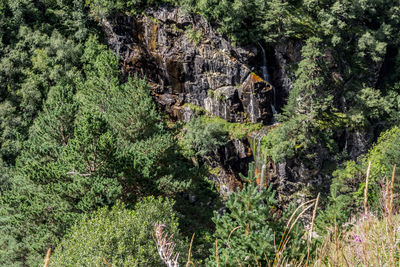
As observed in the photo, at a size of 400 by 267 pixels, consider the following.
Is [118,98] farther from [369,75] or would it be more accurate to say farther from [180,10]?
[369,75]

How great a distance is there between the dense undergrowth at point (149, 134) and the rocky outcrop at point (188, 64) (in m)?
1.24

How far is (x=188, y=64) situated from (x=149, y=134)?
12.3 m

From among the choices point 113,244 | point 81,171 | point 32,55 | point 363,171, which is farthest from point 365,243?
point 32,55

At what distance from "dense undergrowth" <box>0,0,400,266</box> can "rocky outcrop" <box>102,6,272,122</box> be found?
1.24m

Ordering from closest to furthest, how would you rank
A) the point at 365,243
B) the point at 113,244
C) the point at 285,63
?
the point at 365,243, the point at 113,244, the point at 285,63

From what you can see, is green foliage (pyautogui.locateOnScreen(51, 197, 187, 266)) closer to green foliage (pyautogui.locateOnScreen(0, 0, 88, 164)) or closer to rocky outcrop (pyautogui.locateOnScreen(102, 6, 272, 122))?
rocky outcrop (pyautogui.locateOnScreen(102, 6, 272, 122))

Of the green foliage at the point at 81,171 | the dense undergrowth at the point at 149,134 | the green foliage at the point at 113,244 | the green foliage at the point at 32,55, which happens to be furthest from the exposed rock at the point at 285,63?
the green foliage at the point at 113,244

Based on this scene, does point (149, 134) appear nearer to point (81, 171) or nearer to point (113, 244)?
point (81, 171)

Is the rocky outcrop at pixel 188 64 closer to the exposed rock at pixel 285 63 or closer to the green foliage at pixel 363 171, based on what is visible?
the exposed rock at pixel 285 63

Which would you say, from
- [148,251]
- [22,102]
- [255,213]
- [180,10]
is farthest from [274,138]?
[22,102]

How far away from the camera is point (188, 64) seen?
103ft

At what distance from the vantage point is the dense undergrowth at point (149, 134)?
13.4 metres

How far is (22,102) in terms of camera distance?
3275 centimetres

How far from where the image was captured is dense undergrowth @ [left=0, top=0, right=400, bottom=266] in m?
13.4
